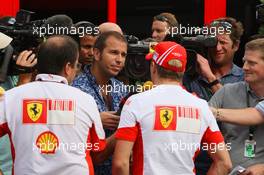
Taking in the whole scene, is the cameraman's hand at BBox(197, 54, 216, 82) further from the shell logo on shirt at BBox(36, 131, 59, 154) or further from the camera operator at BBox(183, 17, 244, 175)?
the shell logo on shirt at BBox(36, 131, 59, 154)

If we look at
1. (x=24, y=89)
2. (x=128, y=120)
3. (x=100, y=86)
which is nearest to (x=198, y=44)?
(x=100, y=86)

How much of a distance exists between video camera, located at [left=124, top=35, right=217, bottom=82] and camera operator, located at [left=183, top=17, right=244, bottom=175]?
0.07 metres

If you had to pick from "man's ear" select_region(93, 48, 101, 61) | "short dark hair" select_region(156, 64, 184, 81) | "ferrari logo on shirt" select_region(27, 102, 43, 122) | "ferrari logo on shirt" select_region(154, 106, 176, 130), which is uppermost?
"man's ear" select_region(93, 48, 101, 61)

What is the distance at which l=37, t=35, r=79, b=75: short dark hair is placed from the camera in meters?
3.91

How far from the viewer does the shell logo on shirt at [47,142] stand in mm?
3807

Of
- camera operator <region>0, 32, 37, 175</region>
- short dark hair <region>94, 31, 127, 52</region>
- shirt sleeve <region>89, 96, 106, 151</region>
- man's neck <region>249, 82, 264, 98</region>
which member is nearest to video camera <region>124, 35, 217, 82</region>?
short dark hair <region>94, 31, 127, 52</region>

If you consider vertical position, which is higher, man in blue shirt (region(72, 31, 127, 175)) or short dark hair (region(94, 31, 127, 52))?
Answer: short dark hair (region(94, 31, 127, 52))

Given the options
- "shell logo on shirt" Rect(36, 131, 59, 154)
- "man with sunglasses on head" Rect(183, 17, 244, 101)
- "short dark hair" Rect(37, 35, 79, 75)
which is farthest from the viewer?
"man with sunglasses on head" Rect(183, 17, 244, 101)

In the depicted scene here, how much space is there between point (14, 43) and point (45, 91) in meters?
0.85

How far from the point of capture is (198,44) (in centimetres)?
495

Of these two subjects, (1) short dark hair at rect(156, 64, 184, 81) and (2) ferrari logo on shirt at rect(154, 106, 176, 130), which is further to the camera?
(1) short dark hair at rect(156, 64, 184, 81)

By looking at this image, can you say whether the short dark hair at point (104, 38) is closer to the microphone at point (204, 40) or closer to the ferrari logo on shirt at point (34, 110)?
the microphone at point (204, 40)

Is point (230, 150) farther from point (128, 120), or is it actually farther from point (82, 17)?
point (82, 17)
